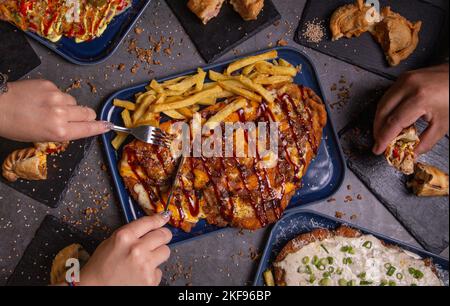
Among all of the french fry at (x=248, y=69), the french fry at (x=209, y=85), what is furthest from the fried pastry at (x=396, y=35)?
the french fry at (x=209, y=85)

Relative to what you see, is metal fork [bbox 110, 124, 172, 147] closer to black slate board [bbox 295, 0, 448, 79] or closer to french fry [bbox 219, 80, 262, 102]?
french fry [bbox 219, 80, 262, 102]

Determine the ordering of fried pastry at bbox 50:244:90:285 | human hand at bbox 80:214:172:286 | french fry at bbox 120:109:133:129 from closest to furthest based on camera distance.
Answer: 1. human hand at bbox 80:214:172:286
2. fried pastry at bbox 50:244:90:285
3. french fry at bbox 120:109:133:129

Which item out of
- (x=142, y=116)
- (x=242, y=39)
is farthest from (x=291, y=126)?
(x=142, y=116)

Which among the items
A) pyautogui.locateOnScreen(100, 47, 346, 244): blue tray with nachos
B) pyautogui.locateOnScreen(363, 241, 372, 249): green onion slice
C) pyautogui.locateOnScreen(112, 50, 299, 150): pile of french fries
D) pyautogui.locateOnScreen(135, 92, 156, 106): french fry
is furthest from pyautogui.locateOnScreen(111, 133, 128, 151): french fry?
pyautogui.locateOnScreen(363, 241, 372, 249): green onion slice

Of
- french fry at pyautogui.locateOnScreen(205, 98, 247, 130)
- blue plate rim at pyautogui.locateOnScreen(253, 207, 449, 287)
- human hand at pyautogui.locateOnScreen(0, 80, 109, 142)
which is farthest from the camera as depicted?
blue plate rim at pyautogui.locateOnScreen(253, 207, 449, 287)

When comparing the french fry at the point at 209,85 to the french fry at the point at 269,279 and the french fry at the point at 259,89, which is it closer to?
the french fry at the point at 259,89

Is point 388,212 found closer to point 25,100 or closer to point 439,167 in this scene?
point 439,167
